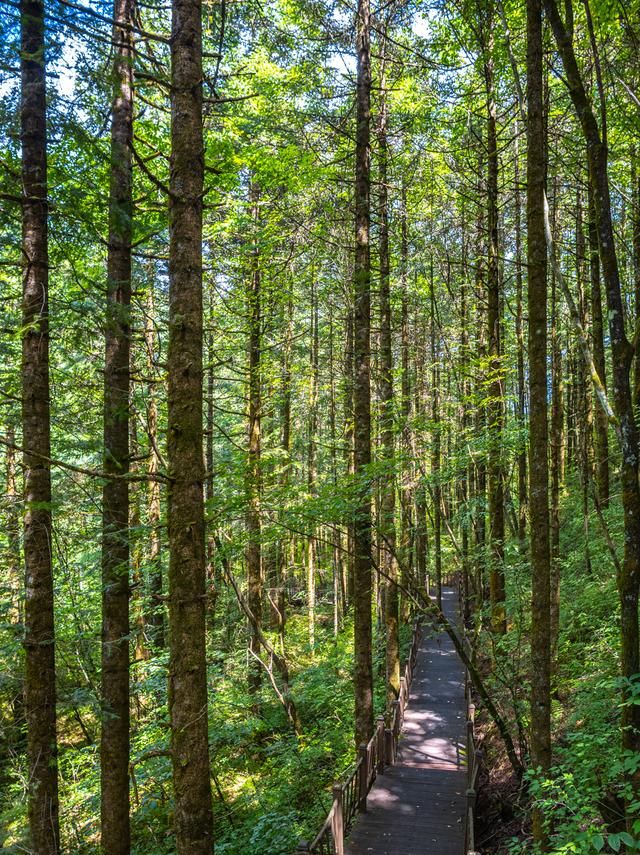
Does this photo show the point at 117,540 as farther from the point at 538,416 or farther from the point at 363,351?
the point at 363,351

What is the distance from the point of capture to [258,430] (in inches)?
520

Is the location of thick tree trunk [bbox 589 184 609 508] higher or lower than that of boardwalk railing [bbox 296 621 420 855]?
higher

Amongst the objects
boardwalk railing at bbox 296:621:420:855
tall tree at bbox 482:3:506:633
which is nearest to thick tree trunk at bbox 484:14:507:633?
tall tree at bbox 482:3:506:633

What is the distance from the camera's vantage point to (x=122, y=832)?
5.73m

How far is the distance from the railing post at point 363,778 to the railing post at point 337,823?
1272mm

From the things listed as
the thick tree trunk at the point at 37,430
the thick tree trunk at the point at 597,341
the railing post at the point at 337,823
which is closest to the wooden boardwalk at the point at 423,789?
the railing post at the point at 337,823

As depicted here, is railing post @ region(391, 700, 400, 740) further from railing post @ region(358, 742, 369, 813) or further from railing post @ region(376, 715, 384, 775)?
railing post @ region(358, 742, 369, 813)

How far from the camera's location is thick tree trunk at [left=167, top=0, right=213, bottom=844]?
154 inches

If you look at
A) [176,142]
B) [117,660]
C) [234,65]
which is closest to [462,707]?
[117,660]

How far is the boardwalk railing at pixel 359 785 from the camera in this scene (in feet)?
21.4

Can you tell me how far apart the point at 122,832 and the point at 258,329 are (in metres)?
10.2

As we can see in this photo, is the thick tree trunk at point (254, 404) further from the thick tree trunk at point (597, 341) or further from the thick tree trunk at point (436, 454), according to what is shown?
the thick tree trunk at point (597, 341)

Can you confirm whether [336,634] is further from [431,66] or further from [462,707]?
[431,66]

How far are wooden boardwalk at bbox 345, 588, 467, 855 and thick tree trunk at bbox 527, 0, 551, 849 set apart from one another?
3.42 meters
